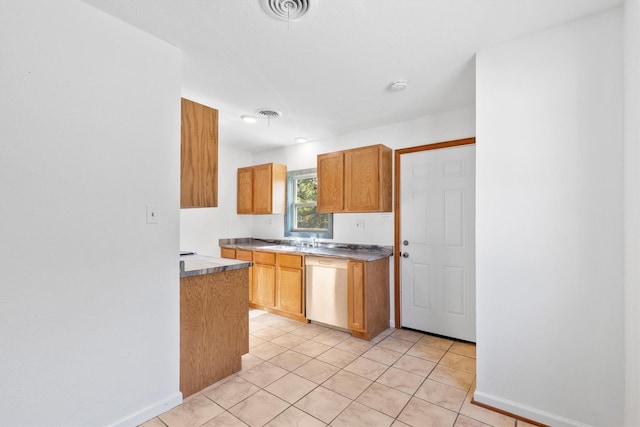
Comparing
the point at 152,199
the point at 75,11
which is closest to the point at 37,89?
the point at 75,11

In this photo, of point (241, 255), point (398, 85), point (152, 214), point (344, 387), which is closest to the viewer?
point (152, 214)

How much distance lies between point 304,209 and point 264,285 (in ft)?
4.02

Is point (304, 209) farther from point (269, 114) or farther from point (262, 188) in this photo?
point (269, 114)

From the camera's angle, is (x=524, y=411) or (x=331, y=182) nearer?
(x=524, y=411)

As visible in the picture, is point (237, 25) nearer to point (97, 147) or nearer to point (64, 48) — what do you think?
point (64, 48)

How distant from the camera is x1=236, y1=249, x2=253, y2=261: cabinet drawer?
162 inches

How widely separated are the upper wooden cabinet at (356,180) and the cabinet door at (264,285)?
105 centimetres

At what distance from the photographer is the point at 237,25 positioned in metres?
1.72

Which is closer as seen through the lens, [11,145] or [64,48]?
[11,145]

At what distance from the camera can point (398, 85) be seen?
2.47 meters

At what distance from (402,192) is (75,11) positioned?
3.01 meters

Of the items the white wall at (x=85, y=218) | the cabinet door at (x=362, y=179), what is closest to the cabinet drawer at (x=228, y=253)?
the cabinet door at (x=362, y=179)

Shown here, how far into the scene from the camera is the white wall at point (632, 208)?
1.34 meters

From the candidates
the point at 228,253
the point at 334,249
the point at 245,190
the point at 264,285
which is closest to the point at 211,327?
the point at 264,285
